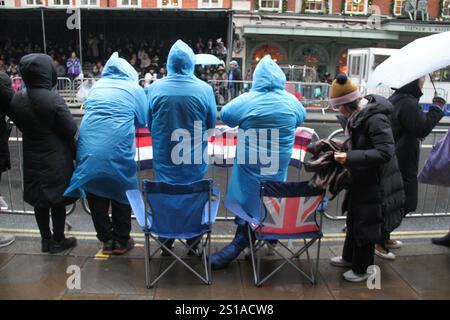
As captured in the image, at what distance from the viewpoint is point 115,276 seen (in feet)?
12.0

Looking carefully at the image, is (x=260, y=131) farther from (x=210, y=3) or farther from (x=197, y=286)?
(x=210, y=3)

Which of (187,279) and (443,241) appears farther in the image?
(443,241)

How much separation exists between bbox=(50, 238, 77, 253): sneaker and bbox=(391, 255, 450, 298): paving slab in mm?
3069

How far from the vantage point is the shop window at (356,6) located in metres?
23.3

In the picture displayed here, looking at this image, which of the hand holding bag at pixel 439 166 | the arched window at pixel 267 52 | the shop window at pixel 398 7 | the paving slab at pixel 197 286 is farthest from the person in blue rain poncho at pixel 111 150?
the shop window at pixel 398 7

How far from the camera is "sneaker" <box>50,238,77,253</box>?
405 cm

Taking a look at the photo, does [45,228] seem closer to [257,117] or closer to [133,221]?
[133,221]

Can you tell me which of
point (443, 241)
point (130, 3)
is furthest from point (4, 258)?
point (130, 3)

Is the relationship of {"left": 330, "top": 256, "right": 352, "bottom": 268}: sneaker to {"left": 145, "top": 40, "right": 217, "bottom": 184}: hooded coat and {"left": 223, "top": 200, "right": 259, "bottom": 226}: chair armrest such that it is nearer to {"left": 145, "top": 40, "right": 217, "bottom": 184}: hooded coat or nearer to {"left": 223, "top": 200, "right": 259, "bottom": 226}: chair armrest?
{"left": 223, "top": 200, "right": 259, "bottom": 226}: chair armrest

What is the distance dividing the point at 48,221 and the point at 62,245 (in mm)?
274

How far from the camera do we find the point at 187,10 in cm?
1872

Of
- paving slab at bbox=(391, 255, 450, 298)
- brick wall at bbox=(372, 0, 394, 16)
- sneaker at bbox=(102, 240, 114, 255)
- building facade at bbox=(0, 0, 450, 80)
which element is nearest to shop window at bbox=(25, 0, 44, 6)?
building facade at bbox=(0, 0, 450, 80)

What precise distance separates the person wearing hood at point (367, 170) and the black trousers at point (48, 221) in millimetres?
2579
